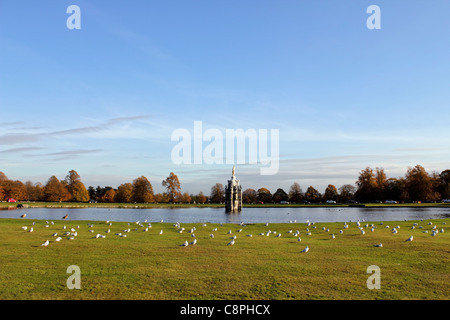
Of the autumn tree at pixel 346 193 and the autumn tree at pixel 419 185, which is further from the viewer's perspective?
the autumn tree at pixel 346 193

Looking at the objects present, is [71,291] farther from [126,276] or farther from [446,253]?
[446,253]

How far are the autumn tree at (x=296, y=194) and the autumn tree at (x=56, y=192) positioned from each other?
116991 mm

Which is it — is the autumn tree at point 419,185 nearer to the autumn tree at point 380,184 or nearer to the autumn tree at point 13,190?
the autumn tree at point 380,184

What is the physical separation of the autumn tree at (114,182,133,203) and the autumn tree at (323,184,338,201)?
10451 centimetres

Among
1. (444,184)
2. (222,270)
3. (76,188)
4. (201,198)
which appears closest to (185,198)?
(201,198)

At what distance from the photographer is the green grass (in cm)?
1093

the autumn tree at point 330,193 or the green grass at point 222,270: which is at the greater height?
the green grass at point 222,270

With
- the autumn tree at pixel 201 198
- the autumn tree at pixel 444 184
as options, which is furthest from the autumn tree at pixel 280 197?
the autumn tree at pixel 444 184

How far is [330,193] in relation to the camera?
182m

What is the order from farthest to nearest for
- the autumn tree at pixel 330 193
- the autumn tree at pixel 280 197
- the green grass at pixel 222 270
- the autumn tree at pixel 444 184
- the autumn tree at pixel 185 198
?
1. the autumn tree at pixel 280 197
2. the autumn tree at pixel 330 193
3. the autumn tree at pixel 185 198
4. the autumn tree at pixel 444 184
5. the green grass at pixel 222 270

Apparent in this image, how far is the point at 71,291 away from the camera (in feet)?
36.1

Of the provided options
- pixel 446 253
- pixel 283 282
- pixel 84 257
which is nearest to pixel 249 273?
pixel 283 282

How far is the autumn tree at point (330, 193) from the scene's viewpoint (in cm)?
18062

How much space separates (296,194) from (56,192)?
4882 inches
